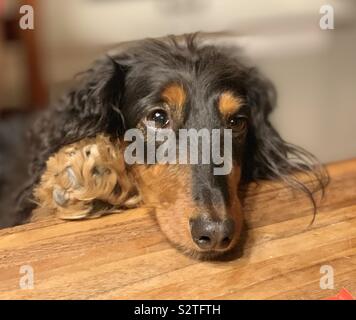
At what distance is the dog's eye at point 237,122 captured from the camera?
115 cm

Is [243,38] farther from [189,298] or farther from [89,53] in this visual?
[189,298]

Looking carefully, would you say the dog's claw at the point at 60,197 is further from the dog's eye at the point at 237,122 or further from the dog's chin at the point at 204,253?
the dog's eye at the point at 237,122

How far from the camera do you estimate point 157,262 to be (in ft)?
3.31

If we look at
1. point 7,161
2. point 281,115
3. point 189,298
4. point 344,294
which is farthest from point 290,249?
point 7,161

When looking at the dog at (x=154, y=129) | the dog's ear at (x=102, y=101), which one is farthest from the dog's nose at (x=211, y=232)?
the dog's ear at (x=102, y=101)

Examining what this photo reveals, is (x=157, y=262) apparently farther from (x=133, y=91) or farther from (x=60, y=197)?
(x=133, y=91)

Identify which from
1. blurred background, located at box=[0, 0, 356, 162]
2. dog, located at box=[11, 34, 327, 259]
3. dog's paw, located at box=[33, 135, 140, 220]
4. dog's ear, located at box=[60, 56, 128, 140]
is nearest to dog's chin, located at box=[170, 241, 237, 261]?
dog, located at box=[11, 34, 327, 259]

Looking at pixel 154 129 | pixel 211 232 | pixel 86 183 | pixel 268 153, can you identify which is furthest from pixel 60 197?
pixel 268 153

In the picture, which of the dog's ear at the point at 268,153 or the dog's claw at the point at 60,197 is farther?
the dog's ear at the point at 268,153

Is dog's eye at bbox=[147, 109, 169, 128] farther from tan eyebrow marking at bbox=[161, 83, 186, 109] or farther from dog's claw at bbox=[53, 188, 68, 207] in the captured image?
dog's claw at bbox=[53, 188, 68, 207]

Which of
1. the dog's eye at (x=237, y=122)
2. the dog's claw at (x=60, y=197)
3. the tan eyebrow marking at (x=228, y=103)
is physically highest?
the tan eyebrow marking at (x=228, y=103)

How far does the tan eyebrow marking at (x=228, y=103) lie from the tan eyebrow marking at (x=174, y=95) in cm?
8

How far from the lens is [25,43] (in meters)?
1.09

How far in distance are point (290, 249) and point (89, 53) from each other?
0.56m
